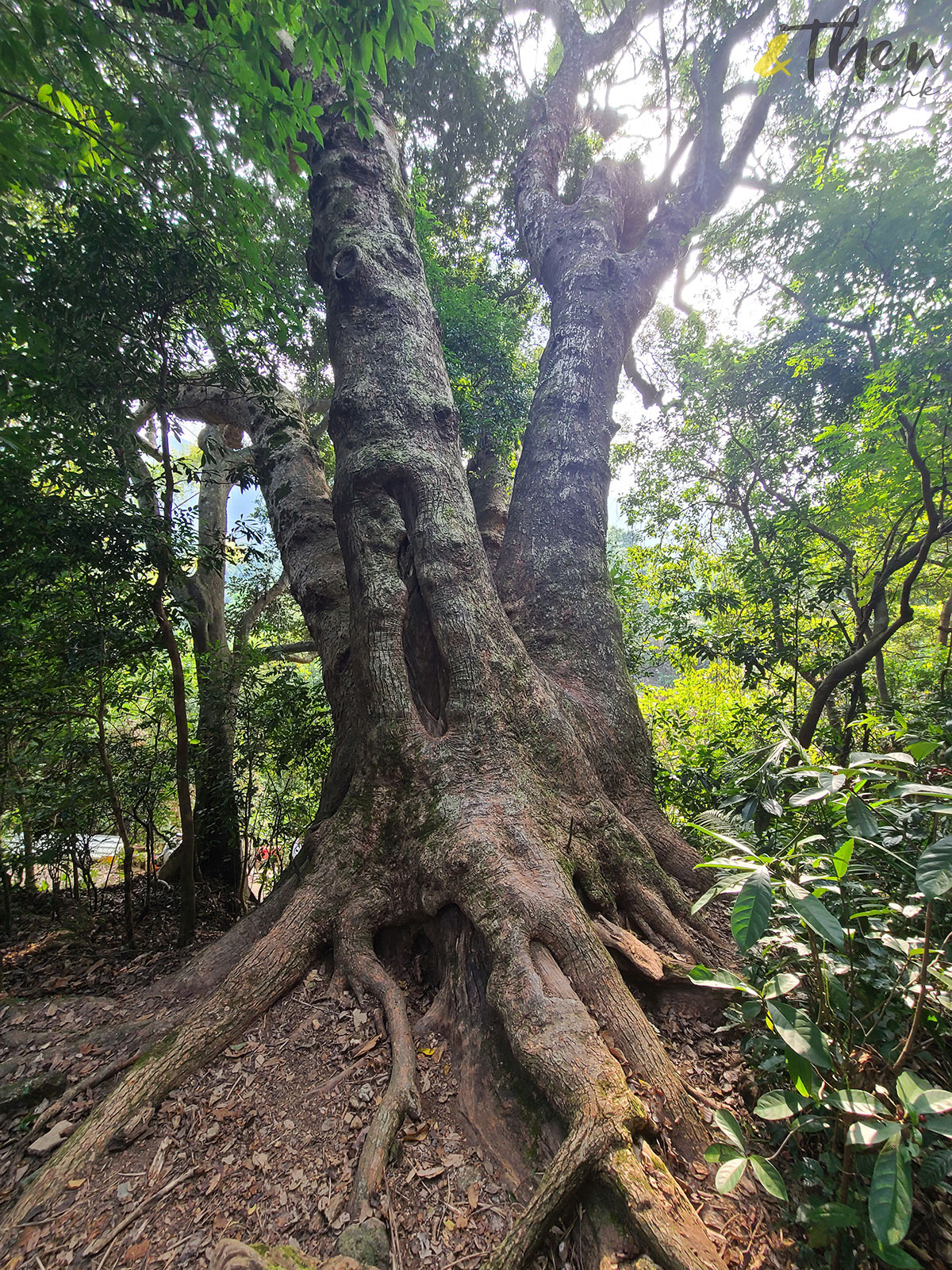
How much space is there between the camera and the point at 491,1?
20.9ft

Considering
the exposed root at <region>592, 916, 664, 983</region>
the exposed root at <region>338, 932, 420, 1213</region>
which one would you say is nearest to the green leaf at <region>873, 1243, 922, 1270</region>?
the exposed root at <region>592, 916, 664, 983</region>

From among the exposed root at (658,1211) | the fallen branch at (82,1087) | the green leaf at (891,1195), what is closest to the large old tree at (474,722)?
the exposed root at (658,1211)

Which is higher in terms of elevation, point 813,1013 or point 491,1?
point 491,1

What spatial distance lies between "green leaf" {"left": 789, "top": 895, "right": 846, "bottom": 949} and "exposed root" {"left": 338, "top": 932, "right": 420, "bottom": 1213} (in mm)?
1395

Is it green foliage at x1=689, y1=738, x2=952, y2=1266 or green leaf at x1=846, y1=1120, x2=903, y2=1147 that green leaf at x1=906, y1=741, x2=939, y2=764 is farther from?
green leaf at x1=846, y1=1120, x2=903, y2=1147

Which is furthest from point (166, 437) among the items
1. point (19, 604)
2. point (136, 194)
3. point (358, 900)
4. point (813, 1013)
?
point (813, 1013)

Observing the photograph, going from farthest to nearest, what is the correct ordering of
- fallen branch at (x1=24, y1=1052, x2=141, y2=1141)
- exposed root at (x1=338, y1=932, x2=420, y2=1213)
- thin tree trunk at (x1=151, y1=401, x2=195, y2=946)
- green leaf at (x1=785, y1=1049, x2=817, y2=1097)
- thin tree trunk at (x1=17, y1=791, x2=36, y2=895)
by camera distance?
thin tree trunk at (x1=17, y1=791, x2=36, y2=895), thin tree trunk at (x1=151, y1=401, x2=195, y2=946), fallen branch at (x1=24, y1=1052, x2=141, y2=1141), exposed root at (x1=338, y1=932, x2=420, y2=1213), green leaf at (x1=785, y1=1049, x2=817, y2=1097)

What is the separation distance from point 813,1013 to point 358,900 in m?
1.71

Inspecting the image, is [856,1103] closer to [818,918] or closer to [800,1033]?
[800,1033]

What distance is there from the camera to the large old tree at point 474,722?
62.9 inches

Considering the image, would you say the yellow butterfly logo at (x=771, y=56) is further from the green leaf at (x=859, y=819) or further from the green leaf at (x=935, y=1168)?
the green leaf at (x=935, y=1168)

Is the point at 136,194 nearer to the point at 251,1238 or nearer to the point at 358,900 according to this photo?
the point at 358,900

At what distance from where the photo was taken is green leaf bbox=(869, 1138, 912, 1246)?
87cm

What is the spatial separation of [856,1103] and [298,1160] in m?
1.54
